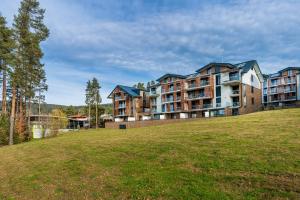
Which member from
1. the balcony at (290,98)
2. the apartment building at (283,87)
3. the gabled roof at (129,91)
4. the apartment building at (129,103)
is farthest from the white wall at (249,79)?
the gabled roof at (129,91)

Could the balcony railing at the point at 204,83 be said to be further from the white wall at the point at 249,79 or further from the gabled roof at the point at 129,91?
the gabled roof at the point at 129,91

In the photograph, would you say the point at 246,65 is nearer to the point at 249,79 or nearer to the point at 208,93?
the point at 249,79

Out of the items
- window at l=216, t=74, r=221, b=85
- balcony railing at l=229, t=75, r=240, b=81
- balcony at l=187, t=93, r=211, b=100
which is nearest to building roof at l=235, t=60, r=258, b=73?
balcony railing at l=229, t=75, r=240, b=81

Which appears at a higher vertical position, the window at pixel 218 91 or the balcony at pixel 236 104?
the window at pixel 218 91

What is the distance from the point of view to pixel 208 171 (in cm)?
857

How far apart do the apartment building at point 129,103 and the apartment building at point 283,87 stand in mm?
33152

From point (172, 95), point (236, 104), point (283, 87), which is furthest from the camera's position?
point (283, 87)

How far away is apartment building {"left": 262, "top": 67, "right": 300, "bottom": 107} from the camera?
198 ft

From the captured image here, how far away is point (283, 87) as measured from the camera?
64.0m

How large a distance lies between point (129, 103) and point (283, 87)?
41.6 m

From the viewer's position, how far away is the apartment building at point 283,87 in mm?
60438

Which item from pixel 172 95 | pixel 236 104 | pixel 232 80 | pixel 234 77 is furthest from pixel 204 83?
pixel 172 95

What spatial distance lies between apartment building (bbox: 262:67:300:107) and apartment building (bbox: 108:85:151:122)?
109 feet

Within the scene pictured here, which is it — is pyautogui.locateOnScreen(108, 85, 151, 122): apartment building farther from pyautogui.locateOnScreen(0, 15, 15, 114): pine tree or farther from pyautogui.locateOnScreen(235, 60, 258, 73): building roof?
pyautogui.locateOnScreen(0, 15, 15, 114): pine tree
